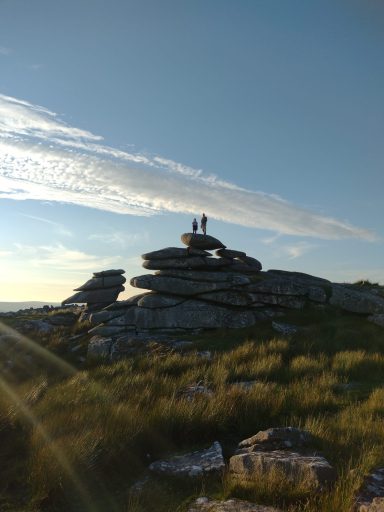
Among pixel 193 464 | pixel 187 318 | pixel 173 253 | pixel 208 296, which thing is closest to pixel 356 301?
pixel 208 296

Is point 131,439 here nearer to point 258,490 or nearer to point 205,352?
point 258,490

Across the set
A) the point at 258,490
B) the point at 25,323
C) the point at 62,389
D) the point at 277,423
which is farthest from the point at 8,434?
the point at 25,323

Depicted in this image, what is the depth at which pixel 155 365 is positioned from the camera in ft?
43.1

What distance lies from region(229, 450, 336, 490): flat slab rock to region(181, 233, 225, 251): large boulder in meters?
18.7

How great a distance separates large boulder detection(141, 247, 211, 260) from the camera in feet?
78.1

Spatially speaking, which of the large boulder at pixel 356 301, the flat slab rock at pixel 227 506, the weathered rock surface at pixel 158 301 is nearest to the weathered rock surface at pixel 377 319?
the large boulder at pixel 356 301

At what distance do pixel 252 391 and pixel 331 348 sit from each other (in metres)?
9.93

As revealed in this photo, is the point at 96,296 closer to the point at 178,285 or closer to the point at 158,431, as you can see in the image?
the point at 178,285

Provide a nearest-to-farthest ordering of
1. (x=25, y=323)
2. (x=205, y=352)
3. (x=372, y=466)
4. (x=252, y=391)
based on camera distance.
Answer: (x=372, y=466)
(x=252, y=391)
(x=205, y=352)
(x=25, y=323)

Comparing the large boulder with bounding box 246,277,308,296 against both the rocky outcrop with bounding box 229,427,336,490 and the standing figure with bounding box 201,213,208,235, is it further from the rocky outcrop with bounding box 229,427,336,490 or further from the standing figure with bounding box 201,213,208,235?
the rocky outcrop with bounding box 229,427,336,490

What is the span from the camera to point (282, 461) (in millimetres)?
5168

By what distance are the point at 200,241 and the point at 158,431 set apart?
1765cm

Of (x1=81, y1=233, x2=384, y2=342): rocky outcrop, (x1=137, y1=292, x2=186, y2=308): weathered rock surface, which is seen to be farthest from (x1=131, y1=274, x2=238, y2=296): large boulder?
(x1=137, y1=292, x2=186, y2=308): weathered rock surface

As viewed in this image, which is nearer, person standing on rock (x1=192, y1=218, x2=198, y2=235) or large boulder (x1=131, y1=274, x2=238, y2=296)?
large boulder (x1=131, y1=274, x2=238, y2=296)
